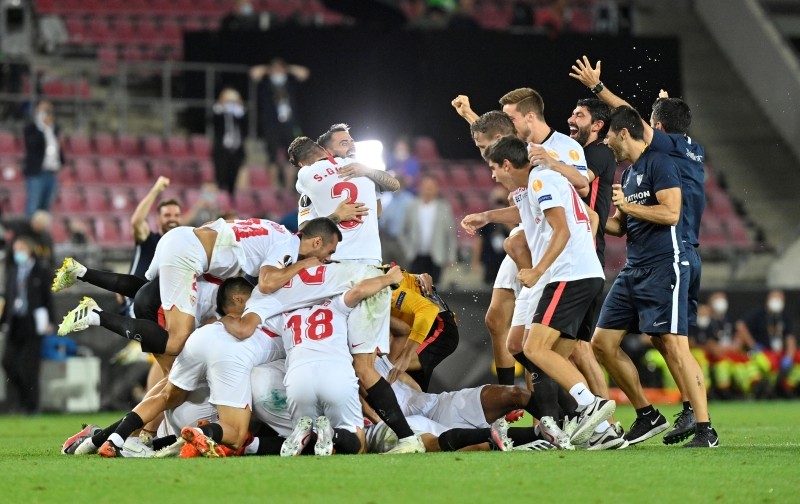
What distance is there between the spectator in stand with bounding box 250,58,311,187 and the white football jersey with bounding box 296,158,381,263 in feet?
Result: 32.3

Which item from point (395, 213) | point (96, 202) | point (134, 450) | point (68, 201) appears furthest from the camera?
point (96, 202)

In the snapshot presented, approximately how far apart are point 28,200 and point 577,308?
427 inches

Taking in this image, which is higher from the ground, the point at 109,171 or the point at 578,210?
the point at 109,171

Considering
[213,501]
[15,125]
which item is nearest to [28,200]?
[15,125]

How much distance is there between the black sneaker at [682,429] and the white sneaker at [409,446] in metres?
1.72

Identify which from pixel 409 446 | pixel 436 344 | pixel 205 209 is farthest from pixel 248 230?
pixel 205 209

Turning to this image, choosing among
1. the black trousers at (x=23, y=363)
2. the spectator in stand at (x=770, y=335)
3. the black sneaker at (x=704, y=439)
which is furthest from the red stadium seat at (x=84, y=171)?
the black sneaker at (x=704, y=439)

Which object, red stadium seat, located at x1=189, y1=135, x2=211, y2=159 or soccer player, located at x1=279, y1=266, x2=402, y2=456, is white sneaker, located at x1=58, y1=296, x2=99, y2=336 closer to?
soccer player, located at x1=279, y1=266, x2=402, y2=456

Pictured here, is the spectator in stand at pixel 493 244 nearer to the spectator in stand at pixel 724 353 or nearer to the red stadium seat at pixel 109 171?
the spectator in stand at pixel 724 353

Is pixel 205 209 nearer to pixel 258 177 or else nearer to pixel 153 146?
pixel 258 177

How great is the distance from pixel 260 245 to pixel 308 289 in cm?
60

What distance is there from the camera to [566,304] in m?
7.95

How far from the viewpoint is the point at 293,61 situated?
20.1 m

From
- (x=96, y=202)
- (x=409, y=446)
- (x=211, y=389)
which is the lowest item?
(x=409, y=446)
